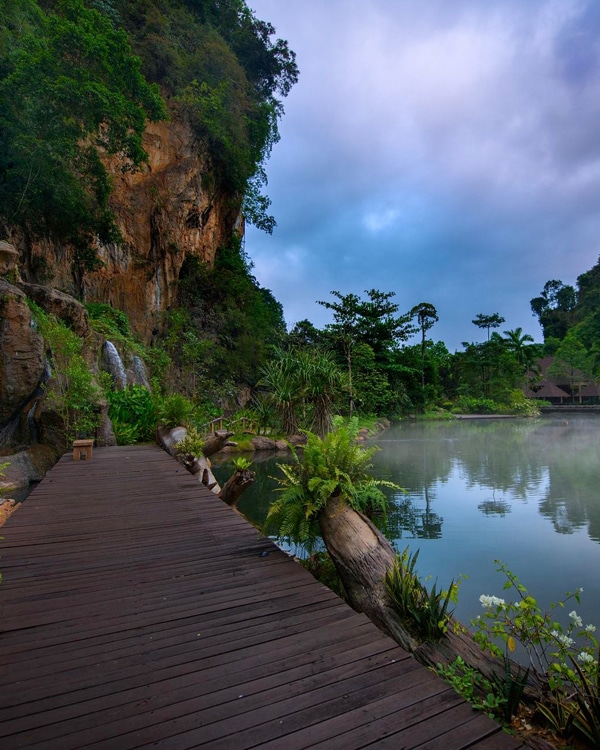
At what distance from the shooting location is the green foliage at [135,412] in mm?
10721

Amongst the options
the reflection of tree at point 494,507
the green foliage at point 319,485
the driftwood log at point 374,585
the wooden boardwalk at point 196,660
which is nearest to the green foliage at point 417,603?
the driftwood log at point 374,585

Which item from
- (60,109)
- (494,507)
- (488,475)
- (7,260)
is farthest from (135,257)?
(494,507)

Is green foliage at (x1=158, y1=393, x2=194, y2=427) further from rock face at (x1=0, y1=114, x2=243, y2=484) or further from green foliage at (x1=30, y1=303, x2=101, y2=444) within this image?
green foliage at (x1=30, y1=303, x2=101, y2=444)

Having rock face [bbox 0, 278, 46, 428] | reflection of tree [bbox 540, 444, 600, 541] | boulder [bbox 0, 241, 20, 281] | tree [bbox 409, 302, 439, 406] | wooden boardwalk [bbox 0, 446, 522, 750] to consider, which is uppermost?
tree [bbox 409, 302, 439, 406]

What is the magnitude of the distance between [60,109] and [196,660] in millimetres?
14204

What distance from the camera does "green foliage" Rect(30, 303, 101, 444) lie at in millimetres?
8407

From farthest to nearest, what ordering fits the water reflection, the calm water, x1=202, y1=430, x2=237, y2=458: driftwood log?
x1=202, y1=430, x2=237, y2=458: driftwood log < the water reflection < the calm water

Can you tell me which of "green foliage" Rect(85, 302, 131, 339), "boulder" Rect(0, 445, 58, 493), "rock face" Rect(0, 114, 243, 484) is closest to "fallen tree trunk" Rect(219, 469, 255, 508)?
"boulder" Rect(0, 445, 58, 493)

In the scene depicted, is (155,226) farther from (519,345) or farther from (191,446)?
(519,345)

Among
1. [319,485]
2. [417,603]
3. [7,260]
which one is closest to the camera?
[417,603]

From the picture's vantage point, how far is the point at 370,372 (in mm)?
23750

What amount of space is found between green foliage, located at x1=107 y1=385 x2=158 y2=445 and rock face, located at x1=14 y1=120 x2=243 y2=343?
690 centimetres

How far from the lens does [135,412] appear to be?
1101 centimetres

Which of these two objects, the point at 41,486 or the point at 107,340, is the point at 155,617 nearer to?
the point at 41,486
